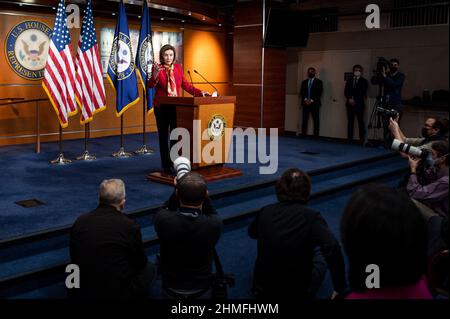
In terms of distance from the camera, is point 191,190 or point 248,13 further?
point 248,13

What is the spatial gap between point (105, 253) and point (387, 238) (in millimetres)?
1689

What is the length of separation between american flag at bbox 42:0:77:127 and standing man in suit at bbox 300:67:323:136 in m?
4.80

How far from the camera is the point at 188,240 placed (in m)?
2.59

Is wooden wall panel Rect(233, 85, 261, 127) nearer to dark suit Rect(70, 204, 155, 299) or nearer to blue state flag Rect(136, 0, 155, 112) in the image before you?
blue state flag Rect(136, 0, 155, 112)

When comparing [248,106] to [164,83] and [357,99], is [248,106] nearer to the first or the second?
[357,99]

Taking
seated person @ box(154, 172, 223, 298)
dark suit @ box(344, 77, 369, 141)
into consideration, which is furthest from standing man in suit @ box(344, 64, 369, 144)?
seated person @ box(154, 172, 223, 298)

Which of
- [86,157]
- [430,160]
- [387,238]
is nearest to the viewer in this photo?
[387,238]

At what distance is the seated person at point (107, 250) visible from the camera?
246 centimetres

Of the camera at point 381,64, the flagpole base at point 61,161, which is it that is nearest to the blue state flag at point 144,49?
the flagpole base at point 61,161

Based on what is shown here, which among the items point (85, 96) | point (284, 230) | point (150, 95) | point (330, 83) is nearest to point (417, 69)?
point (330, 83)

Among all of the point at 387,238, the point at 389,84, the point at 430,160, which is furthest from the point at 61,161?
the point at 387,238

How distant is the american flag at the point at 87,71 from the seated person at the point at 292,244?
4500mm

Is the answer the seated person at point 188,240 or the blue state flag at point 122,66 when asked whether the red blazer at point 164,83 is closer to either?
the blue state flag at point 122,66

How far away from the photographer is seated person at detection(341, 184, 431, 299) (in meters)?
1.10
